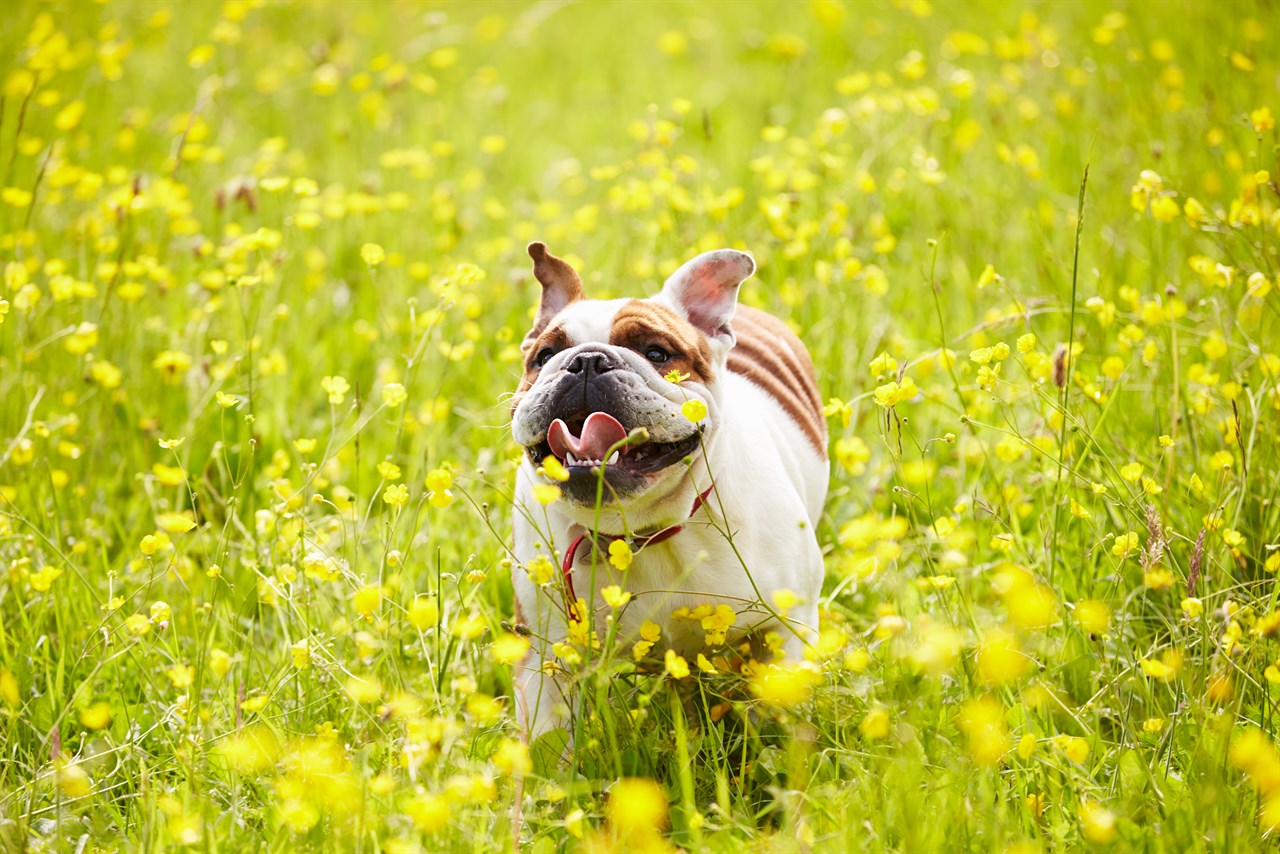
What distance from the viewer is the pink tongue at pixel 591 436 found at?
2621mm

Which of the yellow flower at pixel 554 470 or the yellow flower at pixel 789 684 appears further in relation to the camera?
the yellow flower at pixel 554 470

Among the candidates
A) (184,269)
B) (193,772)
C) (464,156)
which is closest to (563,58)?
(464,156)

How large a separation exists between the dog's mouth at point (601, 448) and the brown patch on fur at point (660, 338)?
22cm

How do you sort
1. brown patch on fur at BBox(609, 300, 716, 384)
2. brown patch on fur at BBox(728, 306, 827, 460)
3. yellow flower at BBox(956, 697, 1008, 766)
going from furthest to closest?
brown patch on fur at BBox(728, 306, 827, 460) → brown patch on fur at BBox(609, 300, 716, 384) → yellow flower at BBox(956, 697, 1008, 766)

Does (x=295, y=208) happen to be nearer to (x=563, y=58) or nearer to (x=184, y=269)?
(x=184, y=269)

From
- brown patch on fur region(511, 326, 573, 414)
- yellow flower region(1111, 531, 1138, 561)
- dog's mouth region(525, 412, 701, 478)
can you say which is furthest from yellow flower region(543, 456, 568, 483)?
yellow flower region(1111, 531, 1138, 561)

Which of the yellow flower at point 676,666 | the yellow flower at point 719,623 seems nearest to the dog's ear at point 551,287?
the yellow flower at point 719,623

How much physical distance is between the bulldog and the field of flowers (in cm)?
13

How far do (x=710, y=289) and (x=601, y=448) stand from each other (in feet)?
2.35

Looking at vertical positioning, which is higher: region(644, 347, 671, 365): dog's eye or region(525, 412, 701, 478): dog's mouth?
region(644, 347, 671, 365): dog's eye

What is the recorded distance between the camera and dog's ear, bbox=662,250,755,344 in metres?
3.09

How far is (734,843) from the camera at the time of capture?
7.45 ft

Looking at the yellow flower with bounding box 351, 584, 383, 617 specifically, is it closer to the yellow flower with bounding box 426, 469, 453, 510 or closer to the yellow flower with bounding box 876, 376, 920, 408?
the yellow flower with bounding box 426, 469, 453, 510

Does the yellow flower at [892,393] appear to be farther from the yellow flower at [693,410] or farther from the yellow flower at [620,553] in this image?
the yellow flower at [620,553]
